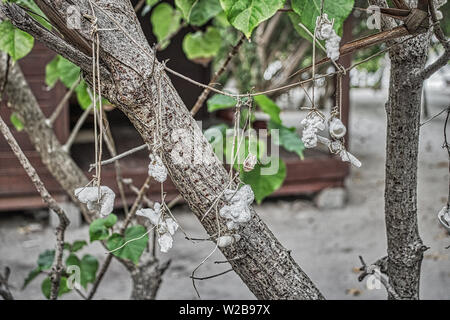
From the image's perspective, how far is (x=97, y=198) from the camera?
32.9 inches

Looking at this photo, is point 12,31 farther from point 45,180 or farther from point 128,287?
point 45,180

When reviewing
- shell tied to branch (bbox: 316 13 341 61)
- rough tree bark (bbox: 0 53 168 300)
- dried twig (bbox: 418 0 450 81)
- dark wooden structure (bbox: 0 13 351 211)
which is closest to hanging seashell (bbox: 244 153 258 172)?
shell tied to branch (bbox: 316 13 341 61)

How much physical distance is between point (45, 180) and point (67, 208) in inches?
10.1

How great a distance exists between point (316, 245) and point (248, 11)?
3.13m

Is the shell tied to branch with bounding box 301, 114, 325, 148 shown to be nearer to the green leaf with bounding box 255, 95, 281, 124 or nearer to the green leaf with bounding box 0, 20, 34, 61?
the green leaf with bounding box 0, 20, 34, 61

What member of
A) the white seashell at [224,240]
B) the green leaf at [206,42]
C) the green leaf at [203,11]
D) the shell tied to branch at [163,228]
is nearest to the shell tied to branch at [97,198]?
the shell tied to branch at [163,228]

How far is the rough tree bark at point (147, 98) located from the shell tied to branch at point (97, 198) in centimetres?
14

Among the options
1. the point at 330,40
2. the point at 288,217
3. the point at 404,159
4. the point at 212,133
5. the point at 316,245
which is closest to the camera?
the point at 330,40

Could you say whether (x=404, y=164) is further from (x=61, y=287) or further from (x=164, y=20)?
(x=164, y=20)

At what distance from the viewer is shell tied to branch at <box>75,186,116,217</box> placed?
83cm

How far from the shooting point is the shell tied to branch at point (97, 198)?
83cm

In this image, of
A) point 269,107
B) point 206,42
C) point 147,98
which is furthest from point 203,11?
point 147,98

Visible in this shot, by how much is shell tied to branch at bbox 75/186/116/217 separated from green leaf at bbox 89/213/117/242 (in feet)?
2.38
